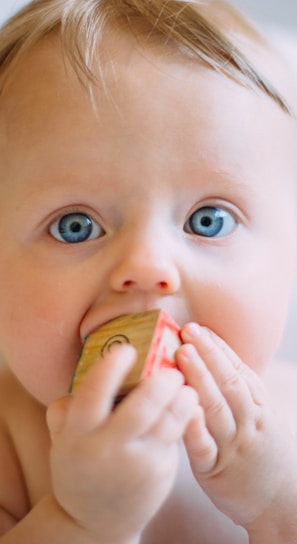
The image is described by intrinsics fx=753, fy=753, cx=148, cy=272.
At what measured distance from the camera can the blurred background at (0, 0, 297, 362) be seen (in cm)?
133

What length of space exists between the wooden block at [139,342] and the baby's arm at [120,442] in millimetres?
13

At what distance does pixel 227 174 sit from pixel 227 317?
147mm

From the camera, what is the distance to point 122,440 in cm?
57

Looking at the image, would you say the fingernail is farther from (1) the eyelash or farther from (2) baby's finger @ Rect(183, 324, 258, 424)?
(1) the eyelash

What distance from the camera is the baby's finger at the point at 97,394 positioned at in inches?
22.3

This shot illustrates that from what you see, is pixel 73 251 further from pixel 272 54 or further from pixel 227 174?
pixel 272 54

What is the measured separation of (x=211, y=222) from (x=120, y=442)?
0.96ft

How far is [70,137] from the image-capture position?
2.48ft

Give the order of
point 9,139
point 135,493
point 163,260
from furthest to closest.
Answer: point 9,139
point 163,260
point 135,493

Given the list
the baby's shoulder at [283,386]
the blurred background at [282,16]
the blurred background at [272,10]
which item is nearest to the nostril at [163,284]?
the baby's shoulder at [283,386]

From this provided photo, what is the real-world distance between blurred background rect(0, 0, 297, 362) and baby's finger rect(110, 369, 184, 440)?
77 centimetres

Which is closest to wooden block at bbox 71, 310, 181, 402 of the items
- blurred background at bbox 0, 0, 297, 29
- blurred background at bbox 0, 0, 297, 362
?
blurred background at bbox 0, 0, 297, 362

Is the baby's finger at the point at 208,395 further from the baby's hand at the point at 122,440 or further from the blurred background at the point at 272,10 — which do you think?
the blurred background at the point at 272,10

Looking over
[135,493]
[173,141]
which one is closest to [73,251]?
[173,141]
